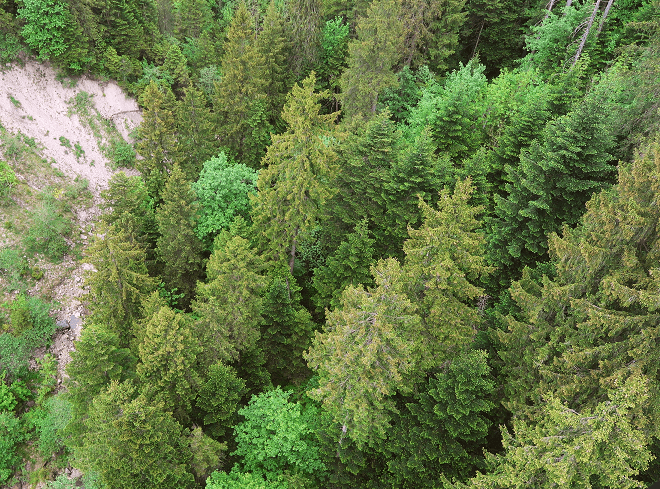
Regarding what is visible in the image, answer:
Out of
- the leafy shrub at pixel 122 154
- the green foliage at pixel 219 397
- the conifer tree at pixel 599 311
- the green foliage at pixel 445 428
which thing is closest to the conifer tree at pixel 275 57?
the leafy shrub at pixel 122 154

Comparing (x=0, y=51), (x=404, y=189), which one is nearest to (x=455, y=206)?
(x=404, y=189)

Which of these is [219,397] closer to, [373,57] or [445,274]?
[445,274]

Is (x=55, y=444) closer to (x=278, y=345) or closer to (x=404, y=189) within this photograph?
(x=278, y=345)

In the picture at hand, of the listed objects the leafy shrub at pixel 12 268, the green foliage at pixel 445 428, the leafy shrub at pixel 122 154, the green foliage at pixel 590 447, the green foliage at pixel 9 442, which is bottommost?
the green foliage at pixel 9 442

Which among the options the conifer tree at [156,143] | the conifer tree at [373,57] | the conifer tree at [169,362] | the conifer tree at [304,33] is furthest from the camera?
the conifer tree at [304,33]

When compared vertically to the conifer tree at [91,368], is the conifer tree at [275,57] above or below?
above

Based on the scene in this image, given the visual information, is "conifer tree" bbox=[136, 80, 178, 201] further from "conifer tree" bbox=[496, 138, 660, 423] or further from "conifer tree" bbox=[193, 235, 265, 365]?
"conifer tree" bbox=[496, 138, 660, 423]

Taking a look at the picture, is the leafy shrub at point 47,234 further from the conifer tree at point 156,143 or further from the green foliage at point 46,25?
the green foliage at point 46,25

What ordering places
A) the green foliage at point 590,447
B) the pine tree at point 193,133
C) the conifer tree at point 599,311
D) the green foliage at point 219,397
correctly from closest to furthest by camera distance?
the green foliage at point 590,447
the conifer tree at point 599,311
the green foliage at point 219,397
the pine tree at point 193,133
